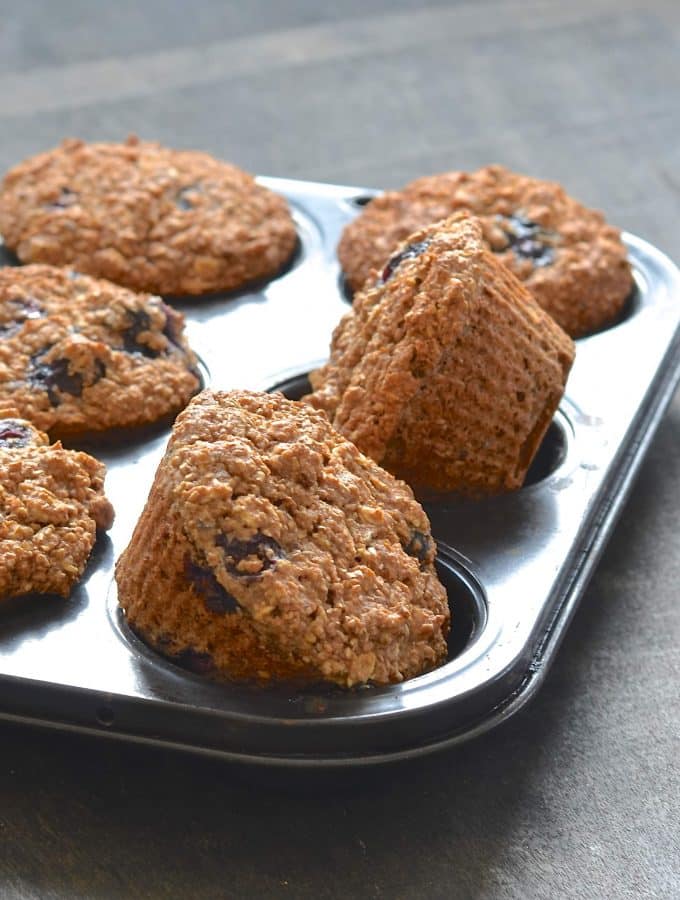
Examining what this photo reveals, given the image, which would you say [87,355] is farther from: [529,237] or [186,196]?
[529,237]

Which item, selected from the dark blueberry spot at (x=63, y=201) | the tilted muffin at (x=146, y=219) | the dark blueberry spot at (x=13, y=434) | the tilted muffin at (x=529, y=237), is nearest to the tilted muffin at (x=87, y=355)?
the dark blueberry spot at (x=13, y=434)

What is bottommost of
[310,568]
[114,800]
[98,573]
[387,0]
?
[387,0]

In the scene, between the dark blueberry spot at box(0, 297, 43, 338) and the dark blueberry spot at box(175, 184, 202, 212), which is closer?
the dark blueberry spot at box(0, 297, 43, 338)

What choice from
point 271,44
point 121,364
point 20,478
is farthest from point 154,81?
point 20,478

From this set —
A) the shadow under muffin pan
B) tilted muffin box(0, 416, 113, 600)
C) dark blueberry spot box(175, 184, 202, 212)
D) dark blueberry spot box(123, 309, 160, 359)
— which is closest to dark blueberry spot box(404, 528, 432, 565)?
the shadow under muffin pan

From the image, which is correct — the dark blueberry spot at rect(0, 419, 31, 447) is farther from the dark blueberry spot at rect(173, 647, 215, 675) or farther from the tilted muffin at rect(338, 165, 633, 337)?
the tilted muffin at rect(338, 165, 633, 337)

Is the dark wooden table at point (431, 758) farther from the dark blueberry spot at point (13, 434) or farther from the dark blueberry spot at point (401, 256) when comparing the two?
the dark blueberry spot at point (401, 256)

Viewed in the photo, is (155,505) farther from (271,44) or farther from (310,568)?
(271,44)

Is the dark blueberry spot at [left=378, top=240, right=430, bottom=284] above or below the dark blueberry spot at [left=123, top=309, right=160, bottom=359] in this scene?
above
